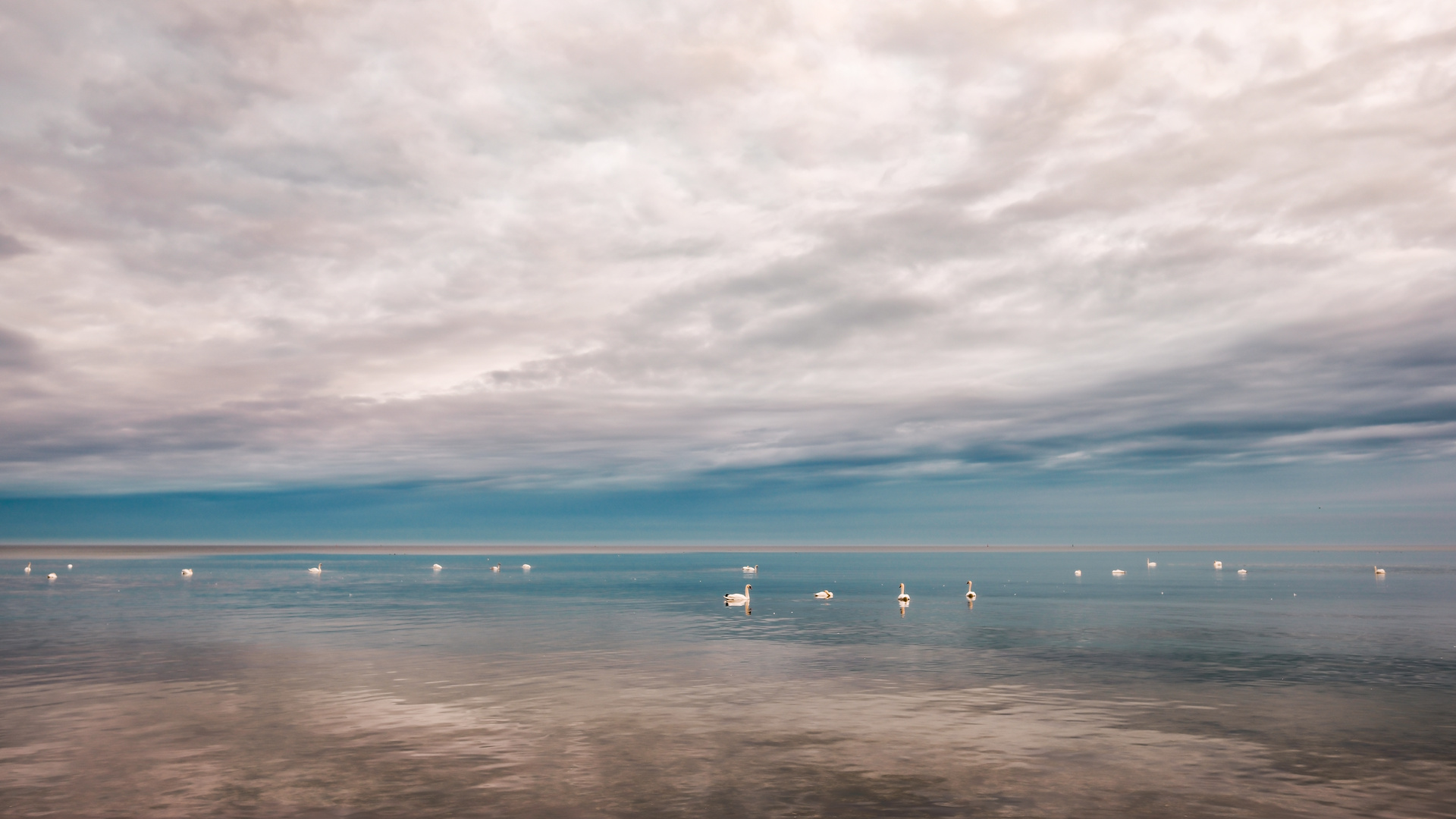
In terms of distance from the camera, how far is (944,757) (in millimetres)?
22188

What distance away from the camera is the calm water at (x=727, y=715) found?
19.1 m

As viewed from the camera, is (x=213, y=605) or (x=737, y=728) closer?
(x=737, y=728)

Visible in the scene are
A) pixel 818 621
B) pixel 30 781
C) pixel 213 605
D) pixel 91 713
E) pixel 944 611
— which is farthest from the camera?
pixel 213 605

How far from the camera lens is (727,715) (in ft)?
90.4

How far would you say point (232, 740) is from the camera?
24.0 meters

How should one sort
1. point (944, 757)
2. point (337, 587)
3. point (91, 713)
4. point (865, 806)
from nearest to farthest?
point (865, 806) → point (944, 757) → point (91, 713) → point (337, 587)

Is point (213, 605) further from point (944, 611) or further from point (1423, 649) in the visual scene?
point (1423, 649)

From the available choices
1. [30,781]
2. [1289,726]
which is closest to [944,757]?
[1289,726]

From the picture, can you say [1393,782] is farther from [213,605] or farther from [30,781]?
[213,605]

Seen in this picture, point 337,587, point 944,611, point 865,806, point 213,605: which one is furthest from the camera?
point 337,587

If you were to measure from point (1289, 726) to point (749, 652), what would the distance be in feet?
75.0

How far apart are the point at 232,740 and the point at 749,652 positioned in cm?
2368

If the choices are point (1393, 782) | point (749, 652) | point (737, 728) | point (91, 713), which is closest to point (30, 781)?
point (91, 713)

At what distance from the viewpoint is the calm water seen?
1906 cm
